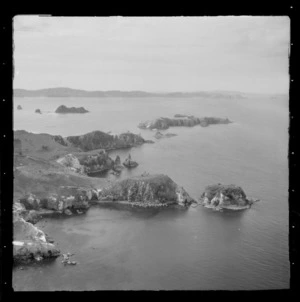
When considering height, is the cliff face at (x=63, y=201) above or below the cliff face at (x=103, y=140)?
below

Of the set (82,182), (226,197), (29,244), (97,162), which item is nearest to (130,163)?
(97,162)

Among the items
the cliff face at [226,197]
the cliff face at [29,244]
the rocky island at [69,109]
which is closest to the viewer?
the cliff face at [29,244]

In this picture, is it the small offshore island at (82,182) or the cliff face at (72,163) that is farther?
the cliff face at (72,163)

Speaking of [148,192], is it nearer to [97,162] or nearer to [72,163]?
[97,162]

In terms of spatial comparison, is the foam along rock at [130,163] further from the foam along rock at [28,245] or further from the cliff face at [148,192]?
the foam along rock at [28,245]

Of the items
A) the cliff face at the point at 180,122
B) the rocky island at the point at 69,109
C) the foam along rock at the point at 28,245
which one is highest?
the rocky island at the point at 69,109

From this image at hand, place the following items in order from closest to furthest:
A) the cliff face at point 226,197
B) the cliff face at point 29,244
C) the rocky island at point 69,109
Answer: the cliff face at point 29,244 → the cliff face at point 226,197 → the rocky island at point 69,109

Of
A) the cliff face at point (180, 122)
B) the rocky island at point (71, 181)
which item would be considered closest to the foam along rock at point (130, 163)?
the rocky island at point (71, 181)

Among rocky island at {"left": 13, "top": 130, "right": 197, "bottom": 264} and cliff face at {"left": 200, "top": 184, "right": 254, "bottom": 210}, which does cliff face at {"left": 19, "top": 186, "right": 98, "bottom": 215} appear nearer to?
rocky island at {"left": 13, "top": 130, "right": 197, "bottom": 264}
